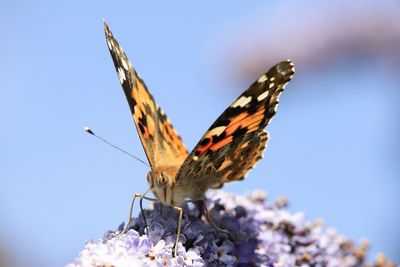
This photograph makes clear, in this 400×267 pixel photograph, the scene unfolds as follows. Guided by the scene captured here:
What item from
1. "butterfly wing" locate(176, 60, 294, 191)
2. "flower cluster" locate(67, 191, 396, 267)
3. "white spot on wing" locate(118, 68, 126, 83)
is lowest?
"flower cluster" locate(67, 191, 396, 267)

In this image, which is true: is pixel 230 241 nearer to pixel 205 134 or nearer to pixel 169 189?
pixel 169 189

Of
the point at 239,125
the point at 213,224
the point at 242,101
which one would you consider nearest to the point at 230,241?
the point at 213,224

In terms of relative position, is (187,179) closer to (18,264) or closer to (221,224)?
(221,224)

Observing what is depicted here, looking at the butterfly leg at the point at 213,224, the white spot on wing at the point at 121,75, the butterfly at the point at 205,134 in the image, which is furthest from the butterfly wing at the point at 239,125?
the white spot on wing at the point at 121,75

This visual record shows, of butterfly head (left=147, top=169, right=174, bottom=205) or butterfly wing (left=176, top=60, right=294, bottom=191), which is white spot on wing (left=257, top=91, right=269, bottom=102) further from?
butterfly head (left=147, top=169, right=174, bottom=205)

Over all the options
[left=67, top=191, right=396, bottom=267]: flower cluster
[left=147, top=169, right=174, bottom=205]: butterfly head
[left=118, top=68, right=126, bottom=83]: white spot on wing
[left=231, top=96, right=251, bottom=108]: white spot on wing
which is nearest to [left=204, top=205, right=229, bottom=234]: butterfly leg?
[left=67, top=191, right=396, bottom=267]: flower cluster

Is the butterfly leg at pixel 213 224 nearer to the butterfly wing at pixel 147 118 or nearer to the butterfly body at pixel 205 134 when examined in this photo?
the butterfly body at pixel 205 134

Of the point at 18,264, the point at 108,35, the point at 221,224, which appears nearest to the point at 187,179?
the point at 221,224
